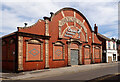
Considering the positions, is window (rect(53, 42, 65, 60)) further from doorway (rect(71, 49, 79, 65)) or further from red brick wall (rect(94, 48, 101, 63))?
red brick wall (rect(94, 48, 101, 63))

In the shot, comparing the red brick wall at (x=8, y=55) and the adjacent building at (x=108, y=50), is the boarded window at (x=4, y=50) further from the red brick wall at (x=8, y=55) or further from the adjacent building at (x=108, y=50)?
the adjacent building at (x=108, y=50)

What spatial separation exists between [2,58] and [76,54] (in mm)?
13231

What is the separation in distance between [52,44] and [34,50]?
351 centimetres

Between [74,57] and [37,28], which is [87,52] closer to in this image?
[74,57]

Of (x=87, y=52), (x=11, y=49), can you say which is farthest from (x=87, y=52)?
(x=11, y=49)

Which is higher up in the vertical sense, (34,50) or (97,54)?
(34,50)

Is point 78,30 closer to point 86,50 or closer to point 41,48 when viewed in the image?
point 86,50

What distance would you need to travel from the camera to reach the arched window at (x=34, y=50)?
1678cm

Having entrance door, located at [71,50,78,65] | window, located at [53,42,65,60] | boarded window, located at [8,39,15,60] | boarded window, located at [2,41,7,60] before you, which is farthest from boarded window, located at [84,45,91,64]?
boarded window, located at [2,41,7,60]

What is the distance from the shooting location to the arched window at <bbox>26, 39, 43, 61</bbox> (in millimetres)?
16781

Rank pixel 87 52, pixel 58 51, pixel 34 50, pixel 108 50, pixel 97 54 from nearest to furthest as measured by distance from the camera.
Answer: pixel 34 50 < pixel 58 51 < pixel 87 52 < pixel 97 54 < pixel 108 50

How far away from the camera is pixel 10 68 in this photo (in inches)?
671

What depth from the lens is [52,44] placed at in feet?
65.6

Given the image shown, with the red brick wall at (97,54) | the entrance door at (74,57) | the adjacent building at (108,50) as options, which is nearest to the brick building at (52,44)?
the entrance door at (74,57)
